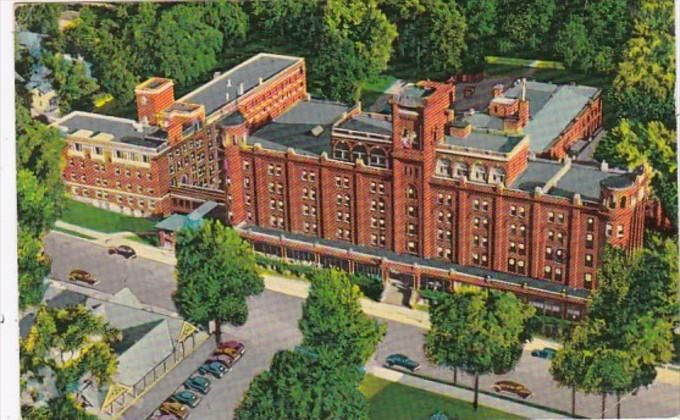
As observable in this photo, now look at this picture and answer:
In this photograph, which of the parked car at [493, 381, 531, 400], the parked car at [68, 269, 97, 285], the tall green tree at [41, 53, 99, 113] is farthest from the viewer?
the tall green tree at [41, 53, 99, 113]

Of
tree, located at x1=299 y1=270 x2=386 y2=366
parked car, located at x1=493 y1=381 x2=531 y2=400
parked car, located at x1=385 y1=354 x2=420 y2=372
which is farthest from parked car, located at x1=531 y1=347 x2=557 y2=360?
tree, located at x1=299 y1=270 x2=386 y2=366

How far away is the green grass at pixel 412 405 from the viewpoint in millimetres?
20703

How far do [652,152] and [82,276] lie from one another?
28.3 feet

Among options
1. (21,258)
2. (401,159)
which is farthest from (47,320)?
(401,159)

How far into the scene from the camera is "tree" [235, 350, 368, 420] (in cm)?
2036

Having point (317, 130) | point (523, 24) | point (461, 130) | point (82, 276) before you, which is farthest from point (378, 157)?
point (82, 276)

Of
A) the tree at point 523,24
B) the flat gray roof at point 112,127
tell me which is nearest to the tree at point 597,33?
the tree at point 523,24

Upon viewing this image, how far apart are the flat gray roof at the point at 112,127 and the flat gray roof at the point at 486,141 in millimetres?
4599

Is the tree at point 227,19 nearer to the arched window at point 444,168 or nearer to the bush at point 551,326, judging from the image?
the arched window at point 444,168

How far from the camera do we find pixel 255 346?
70.6 ft

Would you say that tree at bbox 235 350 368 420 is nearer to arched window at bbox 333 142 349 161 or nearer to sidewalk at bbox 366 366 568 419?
sidewalk at bbox 366 366 568 419

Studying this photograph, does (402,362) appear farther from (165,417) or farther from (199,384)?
(165,417)

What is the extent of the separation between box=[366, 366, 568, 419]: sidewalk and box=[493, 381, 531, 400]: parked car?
140mm

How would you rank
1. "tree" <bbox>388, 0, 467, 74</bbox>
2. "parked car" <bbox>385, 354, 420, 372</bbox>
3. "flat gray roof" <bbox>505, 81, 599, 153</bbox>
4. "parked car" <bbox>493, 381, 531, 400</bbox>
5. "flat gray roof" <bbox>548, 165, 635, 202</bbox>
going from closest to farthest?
"flat gray roof" <bbox>548, 165, 635, 202</bbox>, "parked car" <bbox>493, 381, 531, 400</bbox>, "flat gray roof" <bbox>505, 81, 599, 153</bbox>, "parked car" <bbox>385, 354, 420, 372</bbox>, "tree" <bbox>388, 0, 467, 74</bbox>
